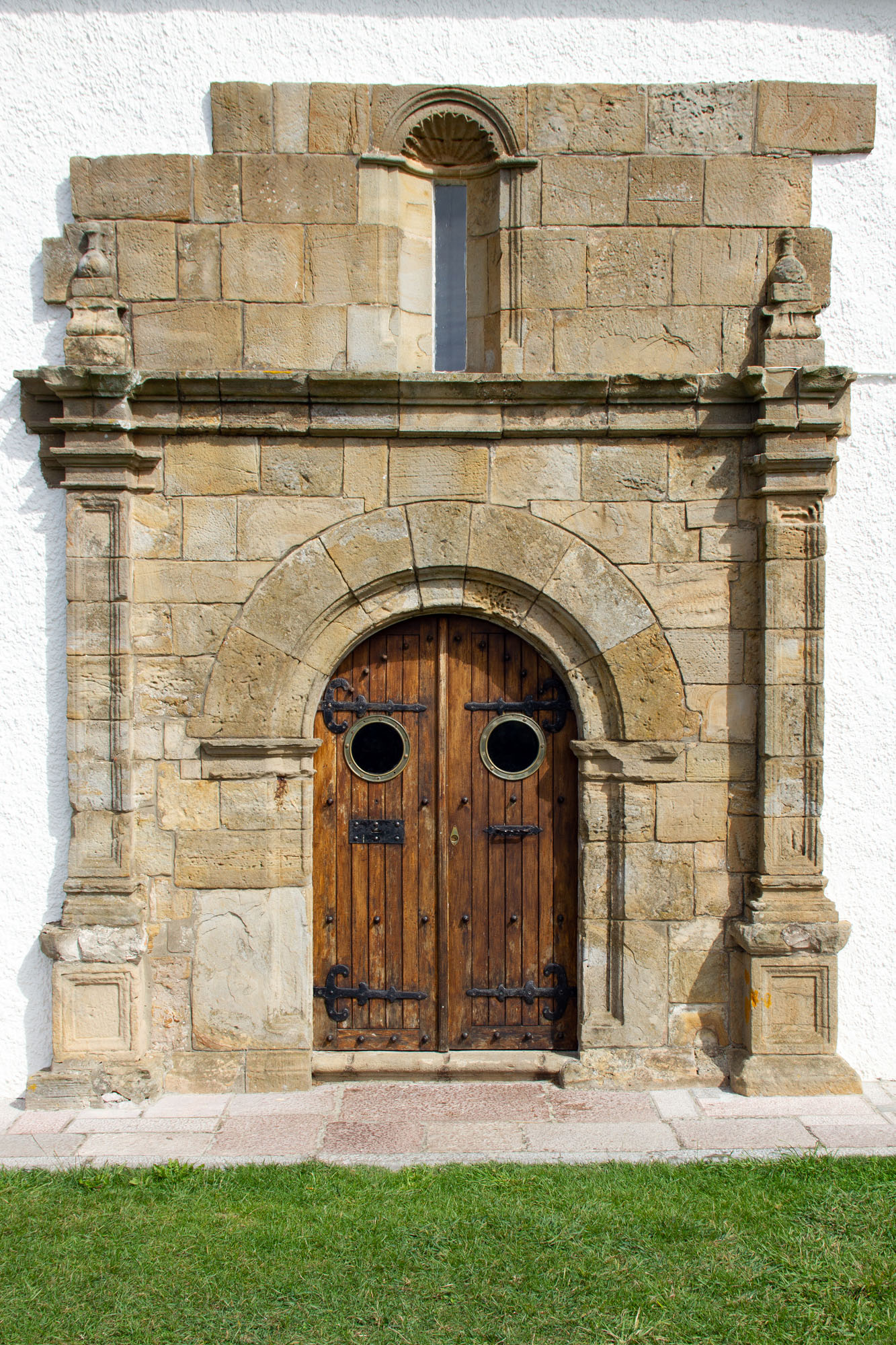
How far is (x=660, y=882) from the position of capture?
4.36 meters

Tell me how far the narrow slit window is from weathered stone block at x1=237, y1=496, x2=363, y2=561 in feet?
3.36

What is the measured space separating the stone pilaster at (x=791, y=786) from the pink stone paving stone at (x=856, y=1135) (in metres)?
0.26

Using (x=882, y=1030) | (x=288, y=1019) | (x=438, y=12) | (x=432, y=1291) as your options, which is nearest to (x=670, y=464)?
(x=438, y=12)

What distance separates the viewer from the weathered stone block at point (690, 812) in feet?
14.3

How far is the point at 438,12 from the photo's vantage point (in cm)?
430

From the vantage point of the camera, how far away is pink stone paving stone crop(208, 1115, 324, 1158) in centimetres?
374

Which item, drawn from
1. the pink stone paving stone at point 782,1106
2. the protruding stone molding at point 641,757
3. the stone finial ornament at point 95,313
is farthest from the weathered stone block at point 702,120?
the pink stone paving stone at point 782,1106

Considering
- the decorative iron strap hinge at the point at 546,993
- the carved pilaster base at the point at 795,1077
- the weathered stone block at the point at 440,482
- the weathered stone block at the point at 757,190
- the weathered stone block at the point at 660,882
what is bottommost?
the carved pilaster base at the point at 795,1077

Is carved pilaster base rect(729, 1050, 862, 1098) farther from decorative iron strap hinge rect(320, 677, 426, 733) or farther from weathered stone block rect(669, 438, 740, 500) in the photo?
weathered stone block rect(669, 438, 740, 500)

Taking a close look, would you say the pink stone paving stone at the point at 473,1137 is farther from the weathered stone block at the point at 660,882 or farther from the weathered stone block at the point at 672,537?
the weathered stone block at the point at 672,537

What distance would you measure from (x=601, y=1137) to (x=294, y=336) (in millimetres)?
3695

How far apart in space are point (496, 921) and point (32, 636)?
8.29ft

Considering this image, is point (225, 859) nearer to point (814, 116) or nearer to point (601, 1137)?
point (601, 1137)

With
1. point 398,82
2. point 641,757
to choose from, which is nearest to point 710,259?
point 398,82
